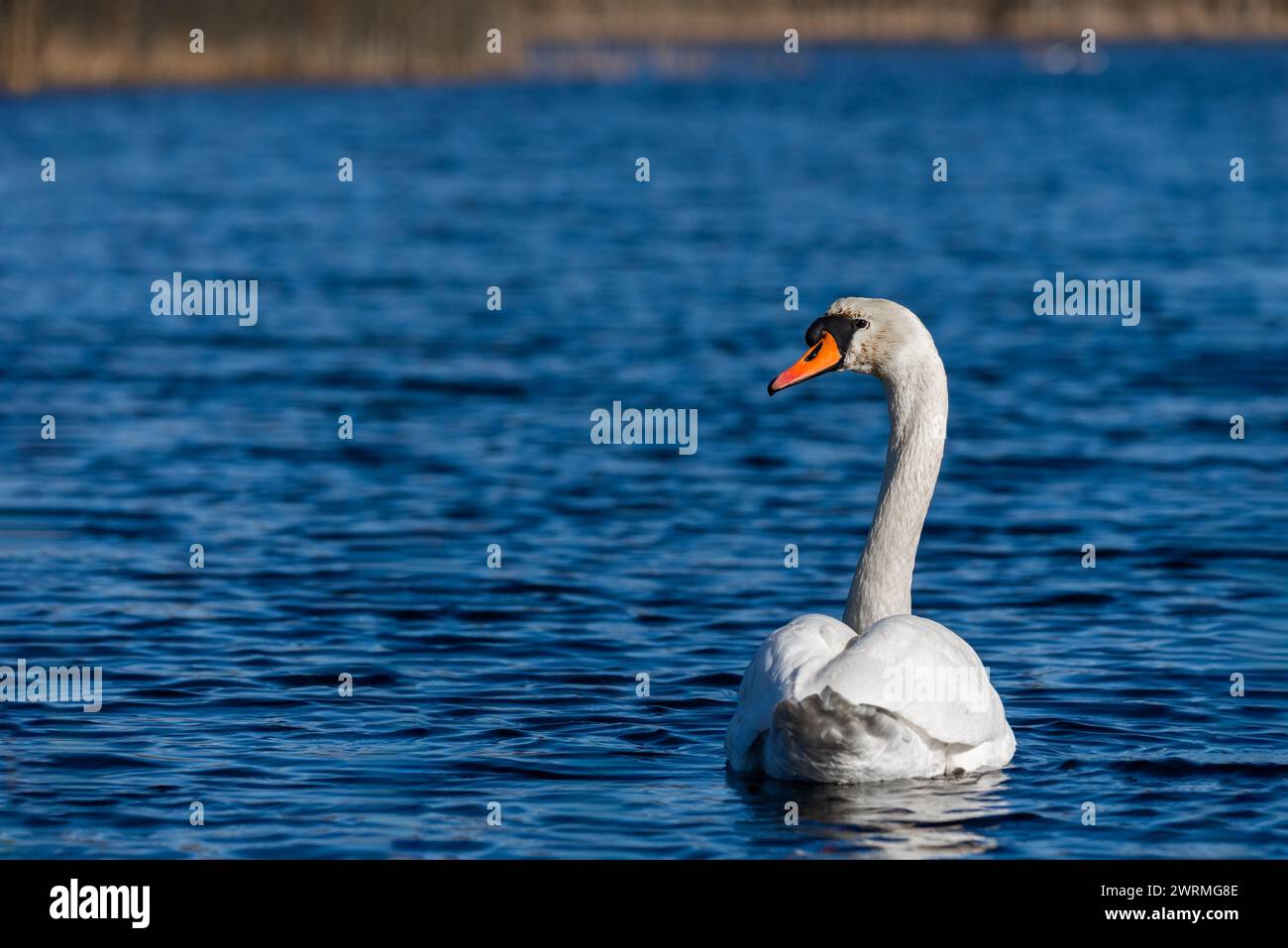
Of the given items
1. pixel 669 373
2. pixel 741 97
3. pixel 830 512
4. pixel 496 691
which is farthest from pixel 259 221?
pixel 741 97

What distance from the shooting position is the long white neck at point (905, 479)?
930cm

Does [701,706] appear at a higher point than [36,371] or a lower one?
lower

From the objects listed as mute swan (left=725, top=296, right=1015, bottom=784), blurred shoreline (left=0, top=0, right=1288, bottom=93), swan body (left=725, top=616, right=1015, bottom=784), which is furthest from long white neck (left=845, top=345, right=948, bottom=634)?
blurred shoreline (left=0, top=0, right=1288, bottom=93)

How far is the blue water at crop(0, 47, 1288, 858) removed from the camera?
346 inches

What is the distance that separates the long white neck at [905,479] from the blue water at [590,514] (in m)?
0.93

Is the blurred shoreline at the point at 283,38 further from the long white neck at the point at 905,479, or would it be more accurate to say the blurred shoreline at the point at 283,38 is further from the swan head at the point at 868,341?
the long white neck at the point at 905,479

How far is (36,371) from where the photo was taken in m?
20.5

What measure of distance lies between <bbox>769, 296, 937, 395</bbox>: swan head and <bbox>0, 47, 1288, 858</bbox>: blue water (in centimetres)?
171

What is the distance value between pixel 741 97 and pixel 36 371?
42951 mm

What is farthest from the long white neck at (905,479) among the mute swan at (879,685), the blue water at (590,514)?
the blue water at (590,514)

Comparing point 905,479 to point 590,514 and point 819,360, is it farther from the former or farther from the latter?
point 590,514

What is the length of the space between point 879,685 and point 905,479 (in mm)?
1716
